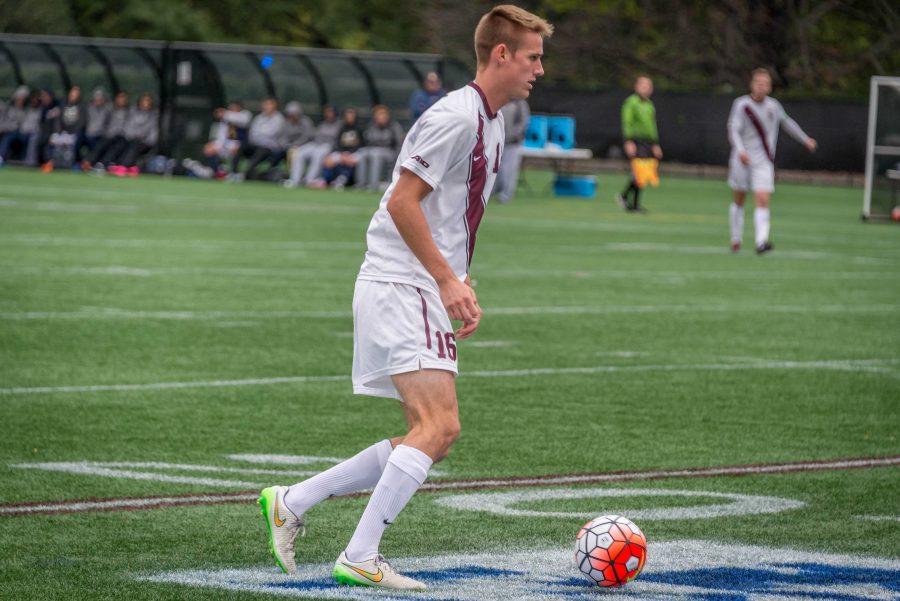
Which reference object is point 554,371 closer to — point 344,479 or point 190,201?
point 344,479

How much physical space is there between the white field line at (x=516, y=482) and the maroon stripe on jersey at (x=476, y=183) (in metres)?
1.85

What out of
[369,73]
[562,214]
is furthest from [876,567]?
[369,73]

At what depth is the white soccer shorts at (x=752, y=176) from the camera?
69.7ft

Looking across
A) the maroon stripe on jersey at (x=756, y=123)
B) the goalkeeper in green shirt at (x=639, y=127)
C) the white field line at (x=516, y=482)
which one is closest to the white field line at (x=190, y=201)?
the goalkeeper in green shirt at (x=639, y=127)

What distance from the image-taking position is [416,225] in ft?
17.5

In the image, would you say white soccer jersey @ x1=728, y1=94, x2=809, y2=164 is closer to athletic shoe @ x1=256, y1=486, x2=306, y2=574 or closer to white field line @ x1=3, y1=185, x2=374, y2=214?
white field line @ x1=3, y1=185, x2=374, y2=214

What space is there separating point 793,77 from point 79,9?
29485mm

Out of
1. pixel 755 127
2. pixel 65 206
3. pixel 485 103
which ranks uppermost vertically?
pixel 485 103

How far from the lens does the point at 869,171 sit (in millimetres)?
29984

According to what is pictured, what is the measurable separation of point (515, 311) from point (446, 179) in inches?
348

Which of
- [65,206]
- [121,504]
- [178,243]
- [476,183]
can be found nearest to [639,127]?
[65,206]

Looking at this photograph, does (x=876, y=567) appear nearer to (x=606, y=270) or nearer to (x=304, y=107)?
(x=606, y=270)

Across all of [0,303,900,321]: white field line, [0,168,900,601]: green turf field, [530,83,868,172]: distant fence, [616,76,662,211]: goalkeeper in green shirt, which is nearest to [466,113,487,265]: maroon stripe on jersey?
[0,168,900,601]: green turf field

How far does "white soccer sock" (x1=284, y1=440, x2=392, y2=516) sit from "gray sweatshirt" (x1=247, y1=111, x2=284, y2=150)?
2974cm
